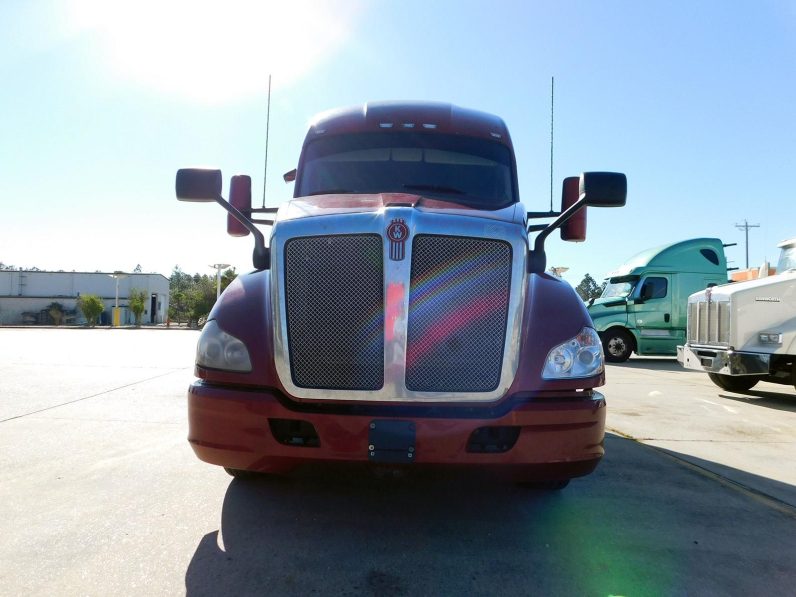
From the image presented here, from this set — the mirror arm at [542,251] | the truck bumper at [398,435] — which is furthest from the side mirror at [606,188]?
the truck bumper at [398,435]

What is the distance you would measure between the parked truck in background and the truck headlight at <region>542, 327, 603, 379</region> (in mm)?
12747

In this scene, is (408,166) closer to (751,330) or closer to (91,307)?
(751,330)

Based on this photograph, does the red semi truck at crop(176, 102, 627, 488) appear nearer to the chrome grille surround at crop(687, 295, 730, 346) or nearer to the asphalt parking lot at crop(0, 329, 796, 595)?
the asphalt parking lot at crop(0, 329, 796, 595)

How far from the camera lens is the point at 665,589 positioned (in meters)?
2.23

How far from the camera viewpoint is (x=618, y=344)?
15.0 m

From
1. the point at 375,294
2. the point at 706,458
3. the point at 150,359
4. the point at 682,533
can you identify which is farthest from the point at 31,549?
the point at 150,359

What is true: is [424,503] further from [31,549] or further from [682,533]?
[31,549]

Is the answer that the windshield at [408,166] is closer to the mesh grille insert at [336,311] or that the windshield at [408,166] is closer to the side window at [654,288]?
the mesh grille insert at [336,311]

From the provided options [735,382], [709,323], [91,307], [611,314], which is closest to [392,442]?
[709,323]

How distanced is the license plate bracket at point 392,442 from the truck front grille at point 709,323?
7.37 m

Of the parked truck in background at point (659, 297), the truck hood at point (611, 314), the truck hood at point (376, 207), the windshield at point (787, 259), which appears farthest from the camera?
the truck hood at point (611, 314)

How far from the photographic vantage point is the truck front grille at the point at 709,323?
26.8 ft

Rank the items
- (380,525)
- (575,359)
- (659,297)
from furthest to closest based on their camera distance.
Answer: (659,297), (380,525), (575,359)

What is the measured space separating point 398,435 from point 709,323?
309 inches
